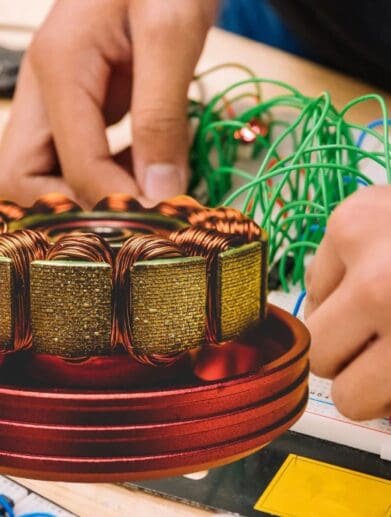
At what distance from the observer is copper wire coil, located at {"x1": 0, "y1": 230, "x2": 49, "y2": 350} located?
0.28m

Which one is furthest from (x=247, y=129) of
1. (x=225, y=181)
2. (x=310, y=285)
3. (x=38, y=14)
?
(x=38, y=14)

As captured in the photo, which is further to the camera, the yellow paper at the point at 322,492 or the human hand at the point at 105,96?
the human hand at the point at 105,96

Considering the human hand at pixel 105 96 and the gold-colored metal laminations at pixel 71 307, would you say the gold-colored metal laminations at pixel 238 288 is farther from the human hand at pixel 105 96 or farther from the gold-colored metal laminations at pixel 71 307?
the human hand at pixel 105 96

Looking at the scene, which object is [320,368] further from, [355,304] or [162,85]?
[162,85]

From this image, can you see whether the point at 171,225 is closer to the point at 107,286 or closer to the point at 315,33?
the point at 107,286

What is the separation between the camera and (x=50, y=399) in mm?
292

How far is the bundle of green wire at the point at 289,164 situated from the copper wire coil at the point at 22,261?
108 millimetres

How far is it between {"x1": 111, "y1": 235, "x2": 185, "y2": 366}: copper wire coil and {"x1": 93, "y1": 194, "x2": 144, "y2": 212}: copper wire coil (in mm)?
20

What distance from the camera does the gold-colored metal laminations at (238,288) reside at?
→ 29 cm

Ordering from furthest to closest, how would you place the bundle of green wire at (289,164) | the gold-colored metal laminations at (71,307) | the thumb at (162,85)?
1. the thumb at (162,85)
2. the bundle of green wire at (289,164)
3. the gold-colored metal laminations at (71,307)

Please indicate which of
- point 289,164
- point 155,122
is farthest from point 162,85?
point 289,164

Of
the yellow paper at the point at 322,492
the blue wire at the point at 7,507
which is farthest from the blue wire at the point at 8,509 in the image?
the yellow paper at the point at 322,492

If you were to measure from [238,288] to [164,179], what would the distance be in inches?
10.9

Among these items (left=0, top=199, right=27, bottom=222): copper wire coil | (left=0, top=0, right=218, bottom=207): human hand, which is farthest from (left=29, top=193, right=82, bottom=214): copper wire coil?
(left=0, top=0, right=218, bottom=207): human hand
